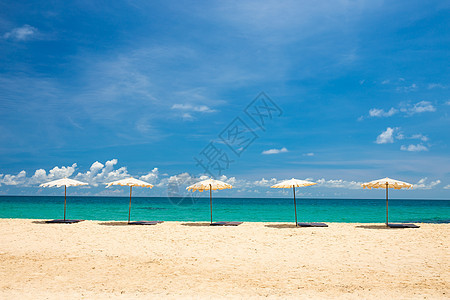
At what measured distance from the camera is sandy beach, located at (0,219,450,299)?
5.90 m

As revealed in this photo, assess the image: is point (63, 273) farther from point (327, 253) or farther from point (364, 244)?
point (364, 244)

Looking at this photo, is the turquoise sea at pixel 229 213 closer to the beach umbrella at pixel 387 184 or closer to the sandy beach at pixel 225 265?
the beach umbrella at pixel 387 184

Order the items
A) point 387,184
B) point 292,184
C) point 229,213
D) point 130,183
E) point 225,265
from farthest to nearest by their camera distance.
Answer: point 229,213 < point 130,183 < point 292,184 < point 387,184 < point 225,265

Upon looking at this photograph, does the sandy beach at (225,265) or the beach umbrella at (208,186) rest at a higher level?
the beach umbrella at (208,186)

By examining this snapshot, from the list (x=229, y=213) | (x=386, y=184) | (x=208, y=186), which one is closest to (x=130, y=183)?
(x=208, y=186)

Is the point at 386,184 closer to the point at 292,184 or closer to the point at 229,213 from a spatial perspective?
the point at 292,184

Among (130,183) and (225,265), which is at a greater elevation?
(130,183)

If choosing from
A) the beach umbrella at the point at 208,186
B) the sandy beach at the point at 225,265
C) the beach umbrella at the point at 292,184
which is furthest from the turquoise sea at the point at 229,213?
the sandy beach at the point at 225,265

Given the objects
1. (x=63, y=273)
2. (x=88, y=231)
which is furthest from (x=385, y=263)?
(x=88, y=231)

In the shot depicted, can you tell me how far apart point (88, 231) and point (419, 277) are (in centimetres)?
1109

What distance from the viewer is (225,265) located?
25.5ft

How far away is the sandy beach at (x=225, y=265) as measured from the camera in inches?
232

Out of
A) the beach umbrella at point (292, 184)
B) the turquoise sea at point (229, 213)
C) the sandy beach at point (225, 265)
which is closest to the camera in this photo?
the sandy beach at point (225, 265)

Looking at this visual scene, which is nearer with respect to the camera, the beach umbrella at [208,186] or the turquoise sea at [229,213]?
the beach umbrella at [208,186]
